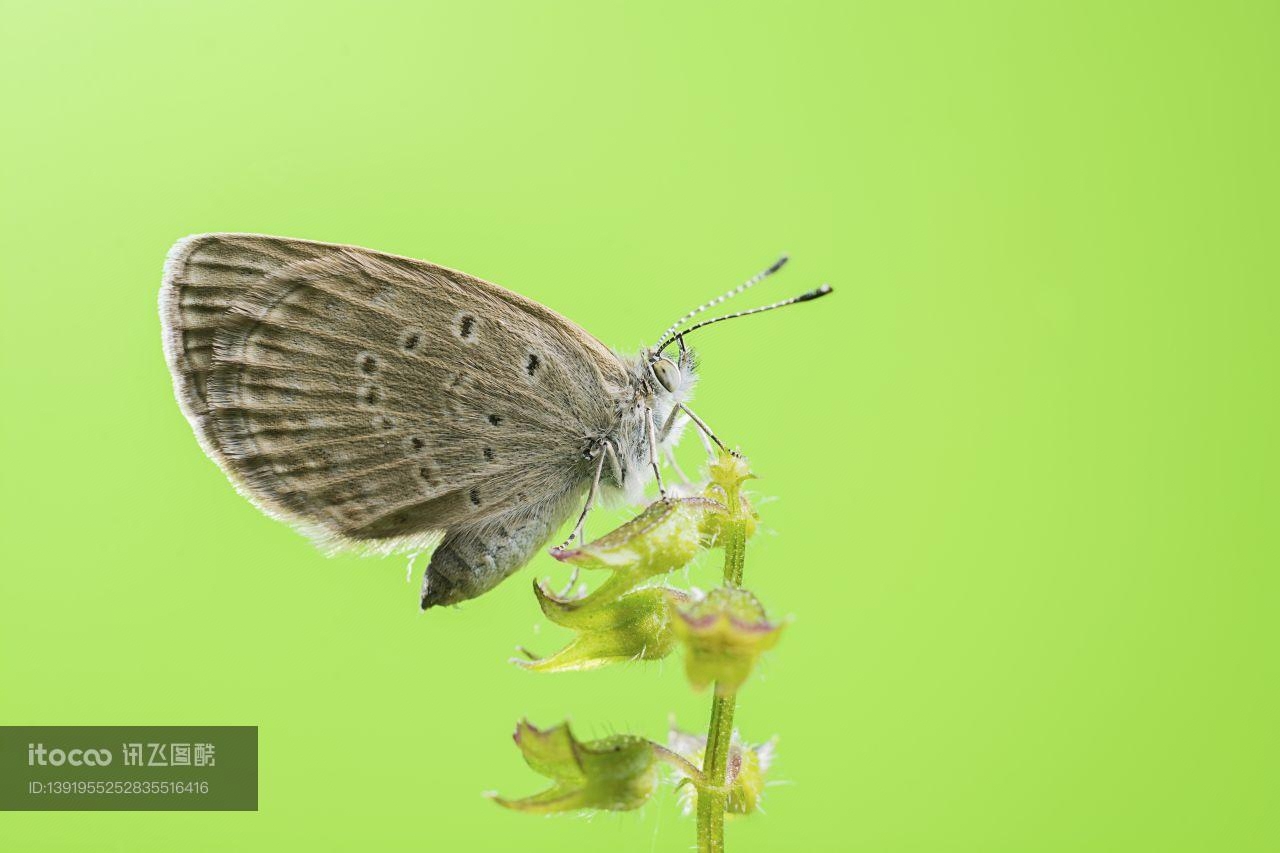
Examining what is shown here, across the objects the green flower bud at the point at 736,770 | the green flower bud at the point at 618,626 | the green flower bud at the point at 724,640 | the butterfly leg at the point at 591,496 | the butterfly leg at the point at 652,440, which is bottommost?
the green flower bud at the point at 736,770

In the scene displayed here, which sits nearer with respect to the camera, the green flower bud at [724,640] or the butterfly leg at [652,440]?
the green flower bud at [724,640]

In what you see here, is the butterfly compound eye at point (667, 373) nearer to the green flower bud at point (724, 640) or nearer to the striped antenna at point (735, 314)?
the striped antenna at point (735, 314)

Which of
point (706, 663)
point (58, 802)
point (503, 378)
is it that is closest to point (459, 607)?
point (503, 378)

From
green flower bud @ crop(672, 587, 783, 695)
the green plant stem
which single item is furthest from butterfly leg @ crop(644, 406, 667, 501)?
green flower bud @ crop(672, 587, 783, 695)

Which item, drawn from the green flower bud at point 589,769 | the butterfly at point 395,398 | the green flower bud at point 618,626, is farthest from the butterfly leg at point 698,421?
the green flower bud at point 589,769

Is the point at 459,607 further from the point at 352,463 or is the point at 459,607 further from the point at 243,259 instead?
the point at 243,259

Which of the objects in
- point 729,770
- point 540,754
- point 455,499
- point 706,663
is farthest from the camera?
point 455,499

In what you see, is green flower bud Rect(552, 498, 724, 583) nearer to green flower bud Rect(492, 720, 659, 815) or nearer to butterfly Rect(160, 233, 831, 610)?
green flower bud Rect(492, 720, 659, 815)

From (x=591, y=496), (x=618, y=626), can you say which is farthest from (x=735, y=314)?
(x=618, y=626)
